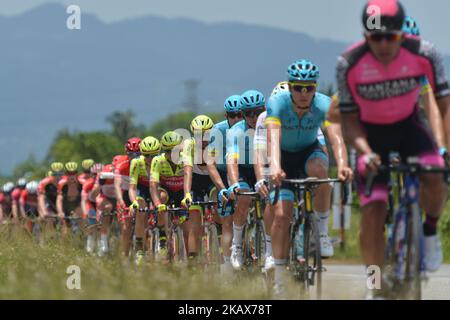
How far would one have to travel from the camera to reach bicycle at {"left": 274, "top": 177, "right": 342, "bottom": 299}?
9.61 m

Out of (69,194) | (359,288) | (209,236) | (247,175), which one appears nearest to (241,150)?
(247,175)

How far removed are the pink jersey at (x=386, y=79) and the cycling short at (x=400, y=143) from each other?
10cm

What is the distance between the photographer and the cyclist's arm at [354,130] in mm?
8156

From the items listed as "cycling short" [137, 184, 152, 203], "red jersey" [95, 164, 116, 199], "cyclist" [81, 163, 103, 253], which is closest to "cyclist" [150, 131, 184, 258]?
"cycling short" [137, 184, 152, 203]

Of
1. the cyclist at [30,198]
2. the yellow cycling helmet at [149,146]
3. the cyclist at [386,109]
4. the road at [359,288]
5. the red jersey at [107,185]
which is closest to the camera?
the cyclist at [386,109]

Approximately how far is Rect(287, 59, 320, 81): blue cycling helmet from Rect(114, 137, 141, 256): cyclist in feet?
25.1

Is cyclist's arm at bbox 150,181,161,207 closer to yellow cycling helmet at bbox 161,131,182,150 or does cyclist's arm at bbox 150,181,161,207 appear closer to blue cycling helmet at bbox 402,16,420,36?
yellow cycling helmet at bbox 161,131,182,150

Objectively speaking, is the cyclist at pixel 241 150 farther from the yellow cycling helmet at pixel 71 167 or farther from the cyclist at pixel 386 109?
the yellow cycling helmet at pixel 71 167

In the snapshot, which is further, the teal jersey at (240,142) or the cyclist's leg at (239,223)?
the cyclist's leg at (239,223)

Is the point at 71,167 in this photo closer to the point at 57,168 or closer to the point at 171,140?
the point at 57,168

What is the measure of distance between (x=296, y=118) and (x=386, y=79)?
2.53 meters

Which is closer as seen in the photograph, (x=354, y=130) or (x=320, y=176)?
(x=354, y=130)

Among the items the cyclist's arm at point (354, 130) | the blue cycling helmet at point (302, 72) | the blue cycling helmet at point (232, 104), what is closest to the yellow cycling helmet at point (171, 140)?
the blue cycling helmet at point (232, 104)

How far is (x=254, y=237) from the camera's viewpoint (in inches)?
495
